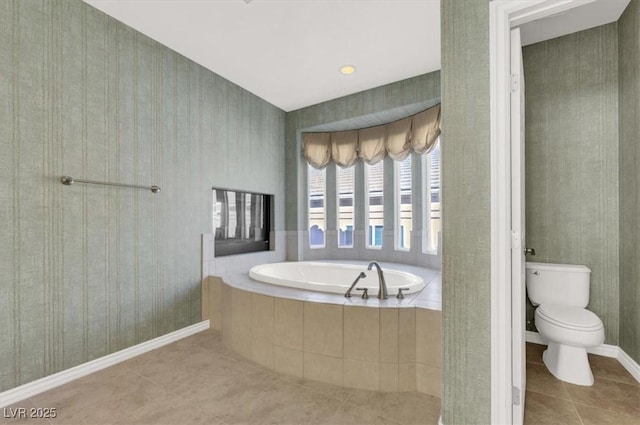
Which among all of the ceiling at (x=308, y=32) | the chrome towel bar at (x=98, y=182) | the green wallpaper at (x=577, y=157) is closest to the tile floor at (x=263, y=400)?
the green wallpaper at (x=577, y=157)

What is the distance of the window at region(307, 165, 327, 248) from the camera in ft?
14.1

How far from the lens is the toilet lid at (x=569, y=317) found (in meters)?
1.86

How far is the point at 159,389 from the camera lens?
74.2 inches

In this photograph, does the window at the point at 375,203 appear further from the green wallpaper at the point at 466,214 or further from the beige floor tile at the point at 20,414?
the beige floor tile at the point at 20,414

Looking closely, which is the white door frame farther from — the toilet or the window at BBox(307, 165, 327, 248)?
the window at BBox(307, 165, 327, 248)

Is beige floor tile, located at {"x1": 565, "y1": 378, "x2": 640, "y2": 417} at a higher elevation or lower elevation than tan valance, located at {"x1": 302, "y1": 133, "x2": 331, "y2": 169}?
lower

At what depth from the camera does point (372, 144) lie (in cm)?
394

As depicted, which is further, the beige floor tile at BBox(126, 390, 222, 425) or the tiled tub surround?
the tiled tub surround

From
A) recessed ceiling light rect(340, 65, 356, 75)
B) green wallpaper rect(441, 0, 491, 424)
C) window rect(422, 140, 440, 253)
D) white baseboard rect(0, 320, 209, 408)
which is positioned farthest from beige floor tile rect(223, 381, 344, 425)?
recessed ceiling light rect(340, 65, 356, 75)

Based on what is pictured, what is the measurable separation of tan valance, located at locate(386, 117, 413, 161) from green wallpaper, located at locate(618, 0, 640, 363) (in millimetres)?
1796

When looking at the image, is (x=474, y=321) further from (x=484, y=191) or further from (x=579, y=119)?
(x=579, y=119)

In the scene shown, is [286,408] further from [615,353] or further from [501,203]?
[615,353]

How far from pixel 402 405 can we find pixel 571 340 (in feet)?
3.69

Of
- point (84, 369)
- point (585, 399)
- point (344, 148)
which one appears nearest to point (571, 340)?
point (585, 399)
